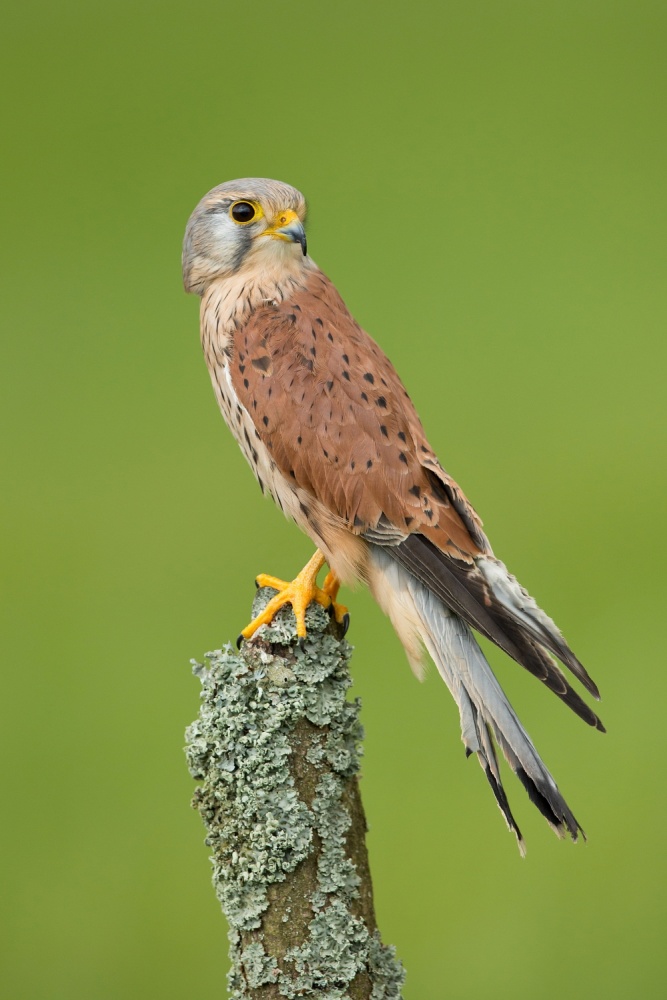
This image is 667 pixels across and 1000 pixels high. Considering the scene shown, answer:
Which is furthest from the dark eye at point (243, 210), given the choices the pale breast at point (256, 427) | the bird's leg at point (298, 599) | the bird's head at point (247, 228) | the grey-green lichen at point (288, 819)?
the grey-green lichen at point (288, 819)

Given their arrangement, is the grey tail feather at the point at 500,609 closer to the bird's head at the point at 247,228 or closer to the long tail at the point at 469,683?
the long tail at the point at 469,683

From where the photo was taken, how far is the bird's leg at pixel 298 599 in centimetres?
183

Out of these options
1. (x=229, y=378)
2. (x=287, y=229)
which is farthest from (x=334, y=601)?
(x=287, y=229)

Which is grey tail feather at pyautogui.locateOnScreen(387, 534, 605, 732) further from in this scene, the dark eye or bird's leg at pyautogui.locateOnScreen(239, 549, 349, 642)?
the dark eye

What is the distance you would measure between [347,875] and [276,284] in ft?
3.63

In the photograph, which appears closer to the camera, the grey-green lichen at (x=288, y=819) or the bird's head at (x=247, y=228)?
the grey-green lichen at (x=288, y=819)

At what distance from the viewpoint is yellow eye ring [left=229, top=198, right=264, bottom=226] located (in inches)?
78.7

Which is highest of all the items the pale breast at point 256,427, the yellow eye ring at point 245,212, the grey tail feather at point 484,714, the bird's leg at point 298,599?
the yellow eye ring at point 245,212

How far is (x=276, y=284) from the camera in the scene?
6.75 ft

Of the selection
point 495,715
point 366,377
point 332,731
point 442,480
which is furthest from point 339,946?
point 366,377

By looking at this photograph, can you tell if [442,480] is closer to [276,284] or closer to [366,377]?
[366,377]

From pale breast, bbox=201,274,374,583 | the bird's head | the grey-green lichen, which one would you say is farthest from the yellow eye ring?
the grey-green lichen

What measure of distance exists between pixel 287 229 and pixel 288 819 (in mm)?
1072

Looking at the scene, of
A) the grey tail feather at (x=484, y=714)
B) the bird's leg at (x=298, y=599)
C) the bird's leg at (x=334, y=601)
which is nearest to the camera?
the grey tail feather at (x=484, y=714)
